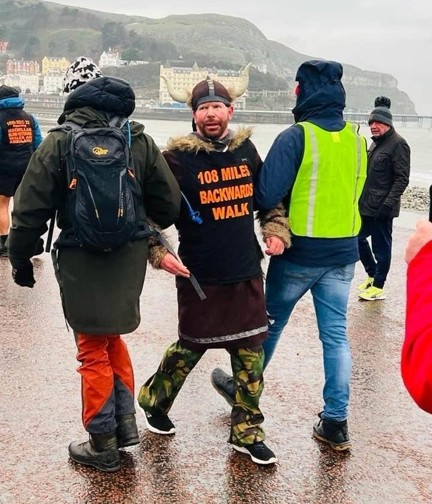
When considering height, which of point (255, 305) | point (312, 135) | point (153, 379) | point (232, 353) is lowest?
point (153, 379)

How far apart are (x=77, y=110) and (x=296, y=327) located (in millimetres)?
3324

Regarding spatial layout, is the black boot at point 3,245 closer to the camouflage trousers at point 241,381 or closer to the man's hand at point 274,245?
the camouflage trousers at point 241,381

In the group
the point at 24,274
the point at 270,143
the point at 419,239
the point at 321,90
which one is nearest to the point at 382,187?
the point at 321,90

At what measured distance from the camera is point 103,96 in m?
3.29

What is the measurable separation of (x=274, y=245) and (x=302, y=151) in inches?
20.2

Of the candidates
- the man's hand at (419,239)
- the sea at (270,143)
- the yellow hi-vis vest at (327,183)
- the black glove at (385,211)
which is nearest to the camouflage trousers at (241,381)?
the yellow hi-vis vest at (327,183)

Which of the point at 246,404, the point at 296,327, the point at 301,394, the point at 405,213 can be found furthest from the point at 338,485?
the point at 405,213

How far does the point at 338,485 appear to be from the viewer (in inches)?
136

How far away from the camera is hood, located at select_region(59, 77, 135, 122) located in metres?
3.29

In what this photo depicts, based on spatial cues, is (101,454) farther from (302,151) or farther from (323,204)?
(302,151)

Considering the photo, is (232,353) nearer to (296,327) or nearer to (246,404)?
(246,404)

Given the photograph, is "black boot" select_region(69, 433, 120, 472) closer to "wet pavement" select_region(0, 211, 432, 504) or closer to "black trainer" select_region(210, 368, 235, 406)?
"wet pavement" select_region(0, 211, 432, 504)

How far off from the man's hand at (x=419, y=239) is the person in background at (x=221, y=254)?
2.02 metres

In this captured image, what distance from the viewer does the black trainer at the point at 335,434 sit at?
3803 millimetres
